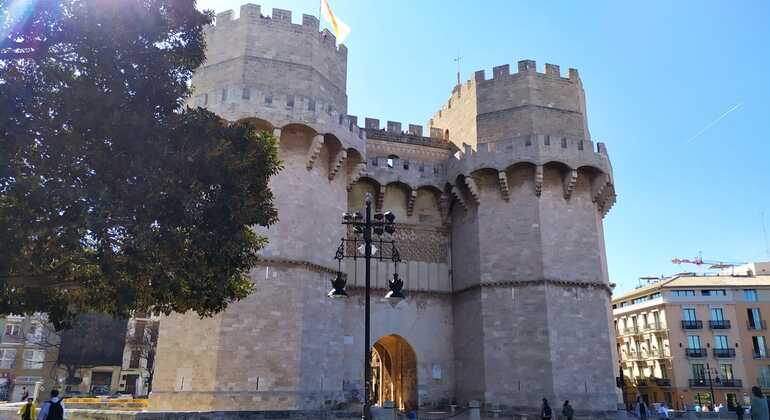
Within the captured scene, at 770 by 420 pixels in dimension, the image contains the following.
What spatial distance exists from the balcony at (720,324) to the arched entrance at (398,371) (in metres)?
27.9

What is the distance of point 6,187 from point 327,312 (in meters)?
12.6

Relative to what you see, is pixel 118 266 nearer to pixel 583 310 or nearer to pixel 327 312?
pixel 327 312

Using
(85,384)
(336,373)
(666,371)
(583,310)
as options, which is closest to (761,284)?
(666,371)

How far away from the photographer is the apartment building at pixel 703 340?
39875mm

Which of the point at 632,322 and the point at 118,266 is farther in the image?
the point at 632,322

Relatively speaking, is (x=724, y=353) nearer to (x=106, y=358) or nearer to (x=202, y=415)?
(x=202, y=415)

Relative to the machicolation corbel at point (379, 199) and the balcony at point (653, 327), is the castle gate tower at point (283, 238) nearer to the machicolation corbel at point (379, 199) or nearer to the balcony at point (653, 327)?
the machicolation corbel at point (379, 199)

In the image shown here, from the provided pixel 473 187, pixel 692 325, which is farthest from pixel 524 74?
pixel 692 325

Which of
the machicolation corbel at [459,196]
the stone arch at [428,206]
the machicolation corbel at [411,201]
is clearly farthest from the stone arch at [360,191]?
the machicolation corbel at [459,196]

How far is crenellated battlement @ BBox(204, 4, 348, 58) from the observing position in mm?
21281

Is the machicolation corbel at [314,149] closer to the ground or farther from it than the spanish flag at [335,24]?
closer to the ground

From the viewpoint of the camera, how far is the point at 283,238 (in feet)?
63.1

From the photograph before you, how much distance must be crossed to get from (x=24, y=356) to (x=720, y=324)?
52211mm

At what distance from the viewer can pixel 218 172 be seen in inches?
393
